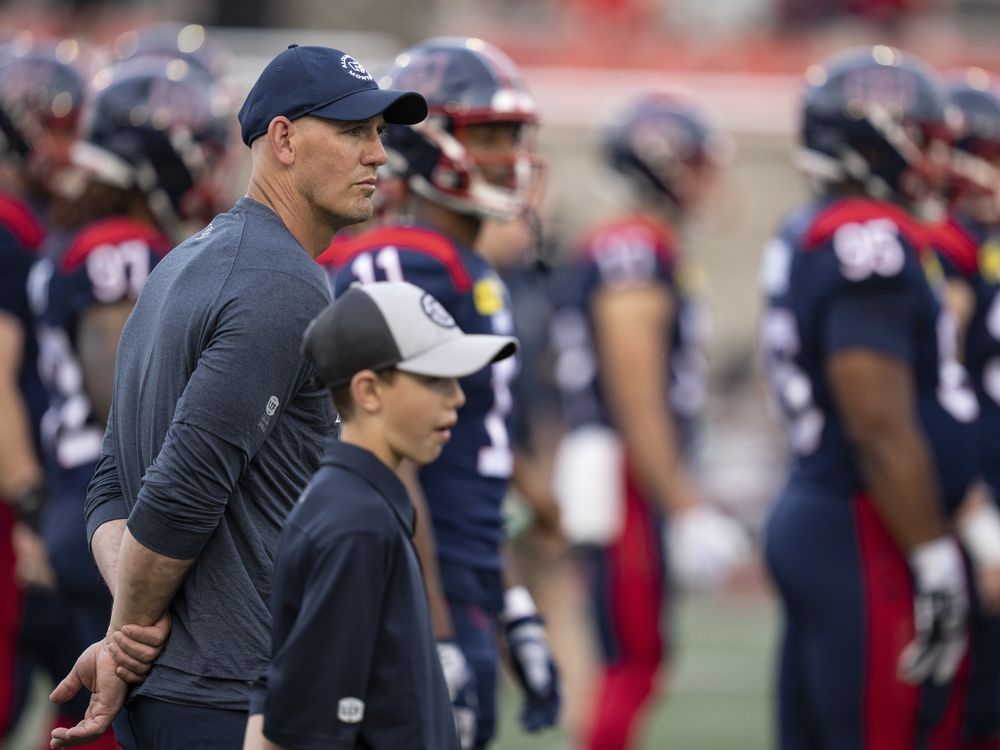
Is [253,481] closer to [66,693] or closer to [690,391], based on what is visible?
[66,693]

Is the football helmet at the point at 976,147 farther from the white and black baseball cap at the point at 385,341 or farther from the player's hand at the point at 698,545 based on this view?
the white and black baseball cap at the point at 385,341

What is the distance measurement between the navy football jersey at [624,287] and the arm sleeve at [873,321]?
2.24m

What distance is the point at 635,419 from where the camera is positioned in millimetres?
6512

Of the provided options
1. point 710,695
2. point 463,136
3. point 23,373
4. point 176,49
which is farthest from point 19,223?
point 710,695

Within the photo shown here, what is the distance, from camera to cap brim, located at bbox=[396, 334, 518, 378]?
2.78m

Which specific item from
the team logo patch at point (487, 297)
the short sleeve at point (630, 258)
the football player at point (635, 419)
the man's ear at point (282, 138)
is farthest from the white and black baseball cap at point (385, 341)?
the short sleeve at point (630, 258)

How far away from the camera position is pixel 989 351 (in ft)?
18.3

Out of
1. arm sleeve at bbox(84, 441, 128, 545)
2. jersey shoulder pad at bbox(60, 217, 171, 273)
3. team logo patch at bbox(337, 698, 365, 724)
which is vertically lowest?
team logo patch at bbox(337, 698, 365, 724)

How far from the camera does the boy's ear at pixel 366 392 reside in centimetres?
278

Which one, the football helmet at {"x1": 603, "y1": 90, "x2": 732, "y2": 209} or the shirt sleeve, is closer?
the shirt sleeve

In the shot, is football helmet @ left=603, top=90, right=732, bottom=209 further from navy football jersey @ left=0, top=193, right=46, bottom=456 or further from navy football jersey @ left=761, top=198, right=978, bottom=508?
navy football jersey @ left=0, top=193, right=46, bottom=456

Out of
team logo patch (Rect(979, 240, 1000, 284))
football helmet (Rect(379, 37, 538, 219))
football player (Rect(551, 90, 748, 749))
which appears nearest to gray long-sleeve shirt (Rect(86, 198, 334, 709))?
football helmet (Rect(379, 37, 538, 219))

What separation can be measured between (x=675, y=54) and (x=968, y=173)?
10.1 metres

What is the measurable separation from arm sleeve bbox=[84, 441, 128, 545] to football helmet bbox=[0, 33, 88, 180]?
2783mm
